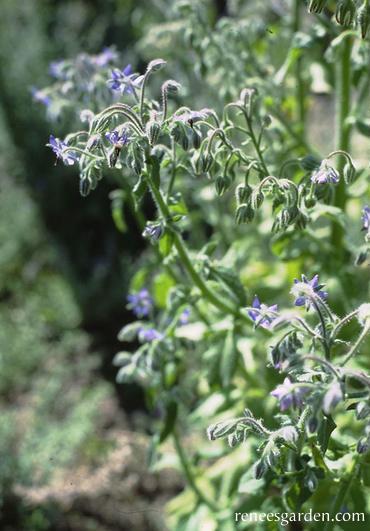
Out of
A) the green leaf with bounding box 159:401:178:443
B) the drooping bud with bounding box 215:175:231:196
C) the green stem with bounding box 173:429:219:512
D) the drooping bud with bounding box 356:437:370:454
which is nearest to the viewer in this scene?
the drooping bud with bounding box 356:437:370:454

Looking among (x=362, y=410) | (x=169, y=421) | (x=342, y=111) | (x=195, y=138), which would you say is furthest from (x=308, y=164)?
(x=169, y=421)

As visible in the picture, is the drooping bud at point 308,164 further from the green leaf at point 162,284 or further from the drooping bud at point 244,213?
the green leaf at point 162,284

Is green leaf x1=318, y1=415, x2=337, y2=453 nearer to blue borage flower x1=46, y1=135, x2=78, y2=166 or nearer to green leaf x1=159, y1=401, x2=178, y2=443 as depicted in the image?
blue borage flower x1=46, y1=135, x2=78, y2=166

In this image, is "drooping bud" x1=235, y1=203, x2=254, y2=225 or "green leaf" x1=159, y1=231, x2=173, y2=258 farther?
"green leaf" x1=159, y1=231, x2=173, y2=258

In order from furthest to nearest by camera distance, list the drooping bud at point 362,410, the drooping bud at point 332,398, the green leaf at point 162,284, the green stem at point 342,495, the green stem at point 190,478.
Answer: the green stem at point 190,478
the green leaf at point 162,284
the green stem at point 342,495
the drooping bud at point 362,410
the drooping bud at point 332,398

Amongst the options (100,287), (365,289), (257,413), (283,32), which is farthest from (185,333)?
(100,287)

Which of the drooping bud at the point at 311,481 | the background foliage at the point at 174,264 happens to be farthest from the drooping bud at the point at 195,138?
the drooping bud at the point at 311,481

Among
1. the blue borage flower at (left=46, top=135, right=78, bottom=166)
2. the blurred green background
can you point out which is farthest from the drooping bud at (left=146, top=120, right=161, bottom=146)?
the blurred green background

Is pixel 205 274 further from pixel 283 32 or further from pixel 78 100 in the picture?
pixel 283 32
